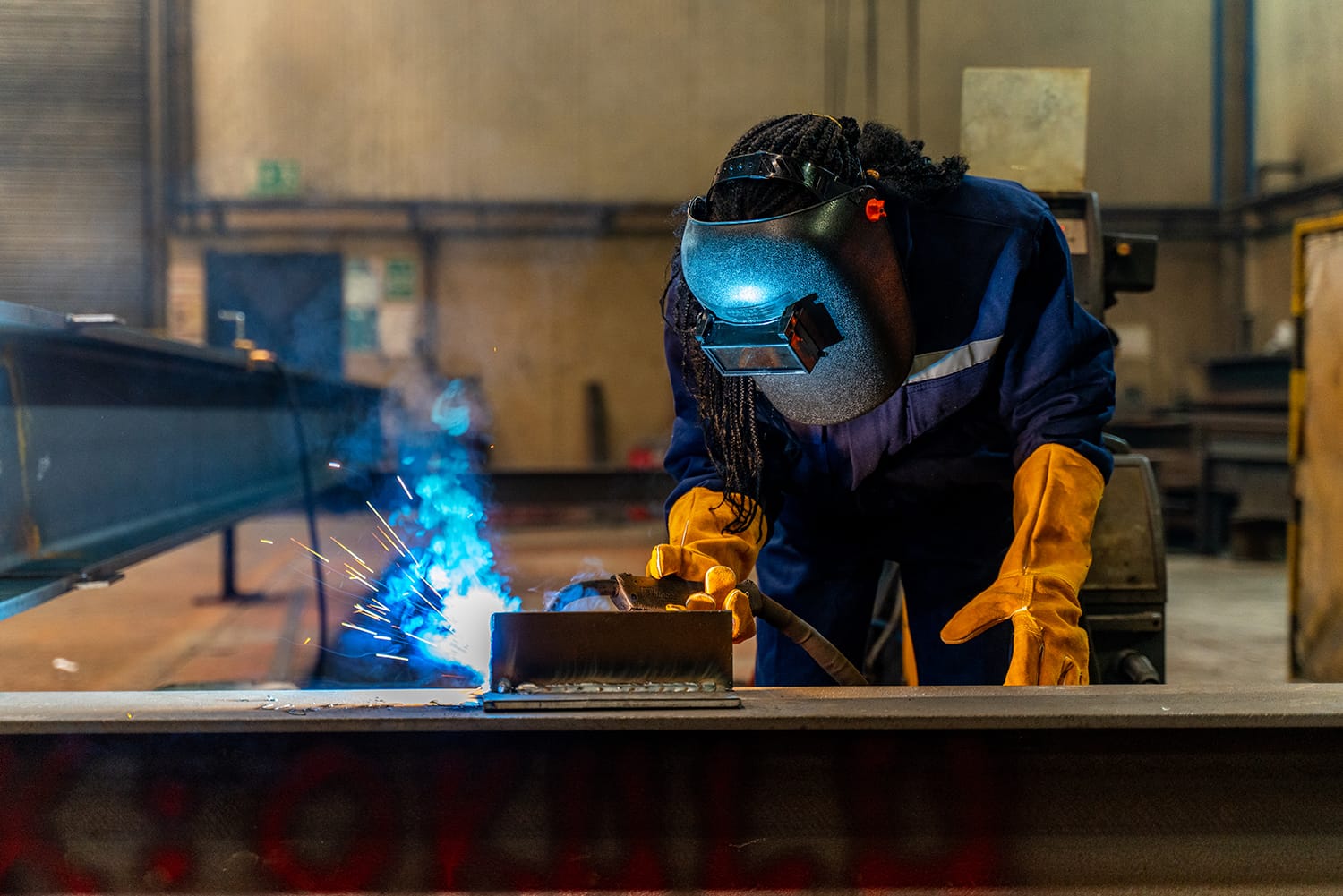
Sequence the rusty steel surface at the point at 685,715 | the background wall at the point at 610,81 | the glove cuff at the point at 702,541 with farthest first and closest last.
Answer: the background wall at the point at 610,81
the glove cuff at the point at 702,541
the rusty steel surface at the point at 685,715

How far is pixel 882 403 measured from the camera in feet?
4.57

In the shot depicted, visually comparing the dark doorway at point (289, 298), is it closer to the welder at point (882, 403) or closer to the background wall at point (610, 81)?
the background wall at point (610, 81)

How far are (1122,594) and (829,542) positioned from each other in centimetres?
60

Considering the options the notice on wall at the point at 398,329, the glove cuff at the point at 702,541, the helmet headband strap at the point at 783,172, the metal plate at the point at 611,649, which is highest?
the notice on wall at the point at 398,329

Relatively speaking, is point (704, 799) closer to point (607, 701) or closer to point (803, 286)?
point (607, 701)

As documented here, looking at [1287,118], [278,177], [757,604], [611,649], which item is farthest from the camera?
[278,177]

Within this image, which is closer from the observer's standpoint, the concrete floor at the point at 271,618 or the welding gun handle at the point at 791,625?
the welding gun handle at the point at 791,625

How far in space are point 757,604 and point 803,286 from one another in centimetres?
42

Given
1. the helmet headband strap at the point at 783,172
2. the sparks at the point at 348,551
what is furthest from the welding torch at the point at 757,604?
the sparks at the point at 348,551

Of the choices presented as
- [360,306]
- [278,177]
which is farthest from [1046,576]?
[278,177]

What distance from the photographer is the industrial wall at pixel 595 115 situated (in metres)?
8.62

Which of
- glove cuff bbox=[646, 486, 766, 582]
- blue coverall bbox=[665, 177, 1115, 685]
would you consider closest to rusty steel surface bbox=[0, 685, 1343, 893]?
glove cuff bbox=[646, 486, 766, 582]

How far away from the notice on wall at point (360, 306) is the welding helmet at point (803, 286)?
8.06 metres

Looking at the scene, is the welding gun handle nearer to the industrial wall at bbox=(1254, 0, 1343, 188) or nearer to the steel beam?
the steel beam
